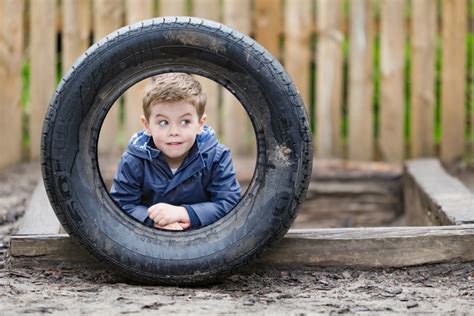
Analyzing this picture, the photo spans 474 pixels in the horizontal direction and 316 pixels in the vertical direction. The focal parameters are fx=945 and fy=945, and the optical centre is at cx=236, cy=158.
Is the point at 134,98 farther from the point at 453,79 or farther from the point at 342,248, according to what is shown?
the point at 342,248

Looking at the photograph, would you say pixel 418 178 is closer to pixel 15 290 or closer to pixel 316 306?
pixel 316 306

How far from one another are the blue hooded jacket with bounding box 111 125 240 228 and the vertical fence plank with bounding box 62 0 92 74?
286 centimetres

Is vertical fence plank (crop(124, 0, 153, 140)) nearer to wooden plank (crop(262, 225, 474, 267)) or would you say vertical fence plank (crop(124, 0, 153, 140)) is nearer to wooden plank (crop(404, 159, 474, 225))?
wooden plank (crop(404, 159, 474, 225))

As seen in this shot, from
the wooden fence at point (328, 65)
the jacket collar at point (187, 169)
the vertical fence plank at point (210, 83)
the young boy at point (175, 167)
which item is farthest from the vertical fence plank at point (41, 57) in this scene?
the jacket collar at point (187, 169)

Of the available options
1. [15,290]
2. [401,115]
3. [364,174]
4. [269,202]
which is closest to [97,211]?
[15,290]

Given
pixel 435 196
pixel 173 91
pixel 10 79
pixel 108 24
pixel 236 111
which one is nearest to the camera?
pixel 173 91

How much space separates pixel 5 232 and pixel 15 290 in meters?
1.00

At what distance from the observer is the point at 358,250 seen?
3.74 meters

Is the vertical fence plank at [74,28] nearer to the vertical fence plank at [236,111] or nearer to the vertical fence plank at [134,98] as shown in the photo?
the vertical fence plank at [134,98]

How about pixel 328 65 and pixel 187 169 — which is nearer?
pixel 187 169

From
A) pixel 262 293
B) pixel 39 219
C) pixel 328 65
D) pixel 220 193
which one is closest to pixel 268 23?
pixel 328 65

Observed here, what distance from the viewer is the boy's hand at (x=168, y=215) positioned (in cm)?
364

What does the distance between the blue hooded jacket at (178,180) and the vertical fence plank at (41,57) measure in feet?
9.45

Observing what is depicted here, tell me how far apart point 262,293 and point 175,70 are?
2.88 feet
